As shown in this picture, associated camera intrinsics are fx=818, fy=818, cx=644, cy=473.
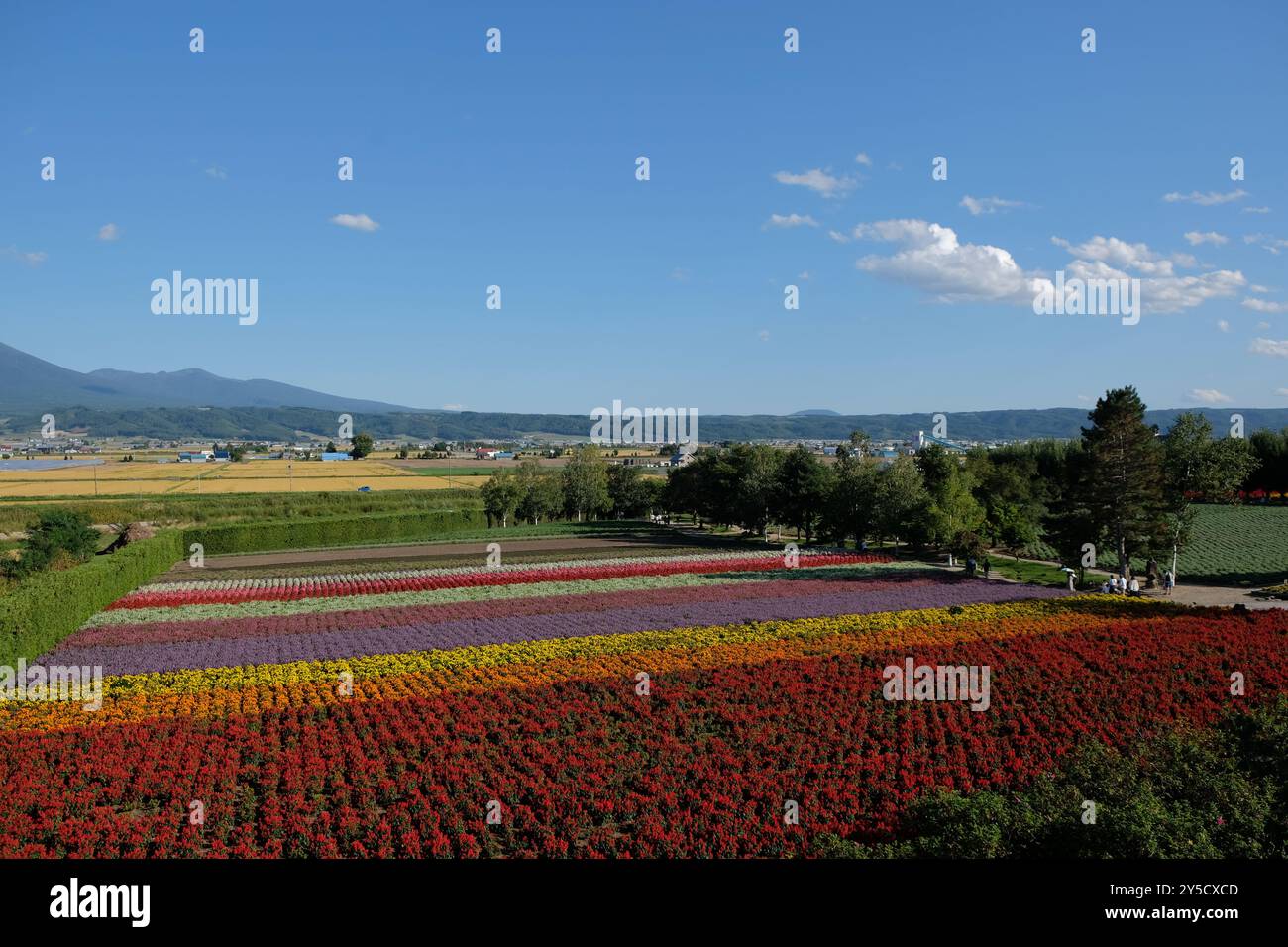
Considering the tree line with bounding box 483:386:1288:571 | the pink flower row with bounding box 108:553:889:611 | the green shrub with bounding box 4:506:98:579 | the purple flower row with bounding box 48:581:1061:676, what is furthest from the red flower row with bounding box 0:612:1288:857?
the green shrub with bounding box 4:506:98:579

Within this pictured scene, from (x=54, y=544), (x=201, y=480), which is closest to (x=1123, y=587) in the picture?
(x=54, y=544)

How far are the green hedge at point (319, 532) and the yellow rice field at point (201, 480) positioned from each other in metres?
29.3

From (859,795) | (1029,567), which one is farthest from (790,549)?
(859,795)

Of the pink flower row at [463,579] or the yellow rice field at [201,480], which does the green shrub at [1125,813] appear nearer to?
the pink flower row at [463,579]

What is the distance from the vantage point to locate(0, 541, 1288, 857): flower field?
11289 mm

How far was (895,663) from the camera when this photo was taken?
62.7 ft

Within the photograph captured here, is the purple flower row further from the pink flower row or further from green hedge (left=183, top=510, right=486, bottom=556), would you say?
green hedge (left=183, top=510, right=486, bottom=556)

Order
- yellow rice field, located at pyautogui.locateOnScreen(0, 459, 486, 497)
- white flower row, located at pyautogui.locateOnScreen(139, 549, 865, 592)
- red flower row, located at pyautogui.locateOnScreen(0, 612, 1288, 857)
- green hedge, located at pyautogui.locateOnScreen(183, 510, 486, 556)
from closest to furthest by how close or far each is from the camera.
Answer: red flower row, located at pyautogui.locateOnScreen(0, 612, 1288, 857) < white flower row, located at pyautogui.locateOnScreen(139, 549, 865, 592) < green hedge, located at pyautogui.locateOnScreen(183, 510, 486, 556) < yellow rice field, located at pyautogui.locateOnScreen(0, 459, 486, 497)

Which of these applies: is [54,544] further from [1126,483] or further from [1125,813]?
[1126,483]

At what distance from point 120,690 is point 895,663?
57.8ft

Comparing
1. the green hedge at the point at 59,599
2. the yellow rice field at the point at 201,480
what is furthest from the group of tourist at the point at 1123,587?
the yellow rice field at the point at 201,480

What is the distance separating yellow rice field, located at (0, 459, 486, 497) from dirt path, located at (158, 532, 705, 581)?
3932cm

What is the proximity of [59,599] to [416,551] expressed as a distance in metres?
26.6
